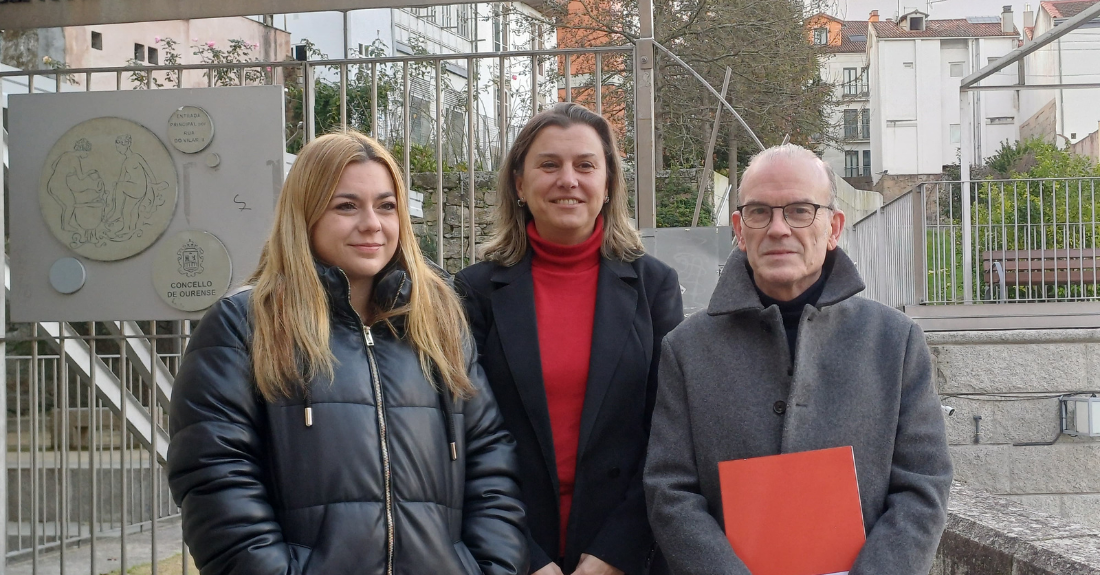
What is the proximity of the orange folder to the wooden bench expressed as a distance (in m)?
8.25

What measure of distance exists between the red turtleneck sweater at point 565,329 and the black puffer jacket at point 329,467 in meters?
0.30

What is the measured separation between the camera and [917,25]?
185ft

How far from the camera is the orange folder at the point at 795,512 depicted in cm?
222

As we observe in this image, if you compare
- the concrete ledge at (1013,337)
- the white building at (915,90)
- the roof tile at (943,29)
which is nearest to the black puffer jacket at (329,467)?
the concrete ledge at (1013,337)

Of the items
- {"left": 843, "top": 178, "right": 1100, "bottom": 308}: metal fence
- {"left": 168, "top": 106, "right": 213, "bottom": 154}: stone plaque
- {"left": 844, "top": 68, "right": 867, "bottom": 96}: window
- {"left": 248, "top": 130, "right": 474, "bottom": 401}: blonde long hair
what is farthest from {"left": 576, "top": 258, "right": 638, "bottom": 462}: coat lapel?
{"left": 844, "top": 68, "right": 867, "bottom": 96}: window

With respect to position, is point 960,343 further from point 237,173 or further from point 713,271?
point 237,173

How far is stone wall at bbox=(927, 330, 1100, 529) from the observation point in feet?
29.5

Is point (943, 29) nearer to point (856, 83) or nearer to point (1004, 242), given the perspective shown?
point (856, 83)

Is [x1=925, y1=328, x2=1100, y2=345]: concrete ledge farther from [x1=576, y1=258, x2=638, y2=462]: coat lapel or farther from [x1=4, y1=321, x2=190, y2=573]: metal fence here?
[x1=576, y1=258, x2=638, y2=462]: coat lapel

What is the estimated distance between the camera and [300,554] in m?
2.23

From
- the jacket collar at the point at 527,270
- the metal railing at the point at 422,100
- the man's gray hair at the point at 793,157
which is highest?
the metal railing at the point at 422,100

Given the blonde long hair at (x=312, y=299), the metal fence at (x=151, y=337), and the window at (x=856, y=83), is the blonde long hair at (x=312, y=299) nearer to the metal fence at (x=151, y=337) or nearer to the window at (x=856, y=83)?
the metal fence at (x=151, y=337)

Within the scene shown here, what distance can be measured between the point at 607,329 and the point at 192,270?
2.25 m

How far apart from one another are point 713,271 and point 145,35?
10.9m
